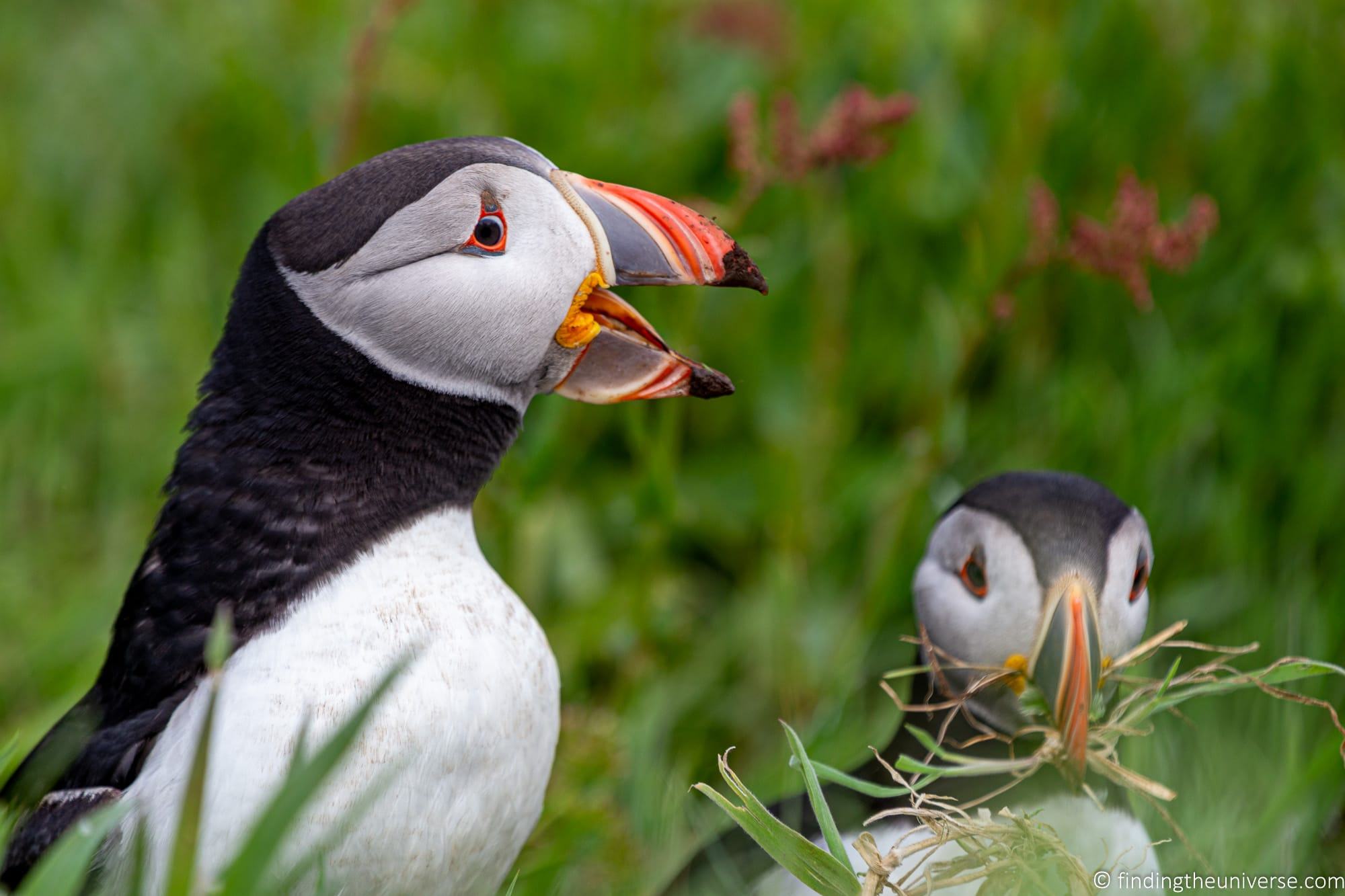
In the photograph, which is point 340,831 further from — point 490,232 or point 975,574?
point 975,574

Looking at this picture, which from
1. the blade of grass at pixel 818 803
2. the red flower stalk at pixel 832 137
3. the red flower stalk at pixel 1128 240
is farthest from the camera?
the red flower stalk at pixel 832 137

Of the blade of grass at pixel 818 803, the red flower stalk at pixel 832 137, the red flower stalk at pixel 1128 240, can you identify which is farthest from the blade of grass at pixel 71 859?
the red flower stalk at pixel 1128 240

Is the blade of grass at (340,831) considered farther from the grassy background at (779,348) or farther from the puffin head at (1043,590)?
the puffin head at (1043,590)

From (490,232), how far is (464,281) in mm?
91

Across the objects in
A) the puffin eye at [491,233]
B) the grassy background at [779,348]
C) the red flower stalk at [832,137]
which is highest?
the puffin eye at [491,233]

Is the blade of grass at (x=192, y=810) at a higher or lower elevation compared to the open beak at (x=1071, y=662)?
higher

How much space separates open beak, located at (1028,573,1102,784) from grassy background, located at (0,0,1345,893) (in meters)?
0.46

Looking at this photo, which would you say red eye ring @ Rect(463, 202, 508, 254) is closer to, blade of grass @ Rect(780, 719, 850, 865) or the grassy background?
blade of grass @ Rect(780, 719, 850, 865)

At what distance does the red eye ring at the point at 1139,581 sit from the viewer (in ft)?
7.26

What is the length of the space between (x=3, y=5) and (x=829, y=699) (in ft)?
14.3

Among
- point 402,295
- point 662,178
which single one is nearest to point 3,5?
point 662,178

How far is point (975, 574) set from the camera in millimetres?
2291

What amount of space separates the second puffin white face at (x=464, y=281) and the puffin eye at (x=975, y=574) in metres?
0.80

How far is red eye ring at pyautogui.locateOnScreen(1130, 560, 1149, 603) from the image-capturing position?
87.1 inches
